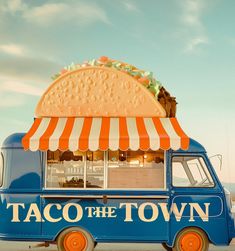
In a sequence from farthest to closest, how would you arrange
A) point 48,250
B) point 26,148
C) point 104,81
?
1. point 48,250
2. point 104,81
3. point 26,148

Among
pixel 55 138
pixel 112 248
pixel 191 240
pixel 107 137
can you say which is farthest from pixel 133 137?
pixel 112 248

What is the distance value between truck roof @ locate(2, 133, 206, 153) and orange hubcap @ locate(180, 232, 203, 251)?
5.26 feet

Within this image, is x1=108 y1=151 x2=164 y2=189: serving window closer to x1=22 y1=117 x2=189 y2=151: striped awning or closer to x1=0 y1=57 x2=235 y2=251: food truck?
x1=0 y1=57 x2=235 y2=251: food truck

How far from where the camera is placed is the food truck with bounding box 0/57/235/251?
30.9 ft

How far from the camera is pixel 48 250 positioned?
11.4m

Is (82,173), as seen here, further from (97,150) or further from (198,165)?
(198,165)

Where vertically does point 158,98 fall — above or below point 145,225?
above

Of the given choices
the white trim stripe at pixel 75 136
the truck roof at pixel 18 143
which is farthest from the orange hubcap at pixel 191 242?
the white trim stripe at pixel 75 136

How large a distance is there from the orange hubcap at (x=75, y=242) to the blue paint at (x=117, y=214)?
212 mm

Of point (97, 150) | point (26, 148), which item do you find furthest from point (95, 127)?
point (26, 148)

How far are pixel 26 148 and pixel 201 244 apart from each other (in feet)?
12.5

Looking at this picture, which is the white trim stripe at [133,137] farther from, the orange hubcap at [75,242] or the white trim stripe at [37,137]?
the orange hubcap at [75,242]

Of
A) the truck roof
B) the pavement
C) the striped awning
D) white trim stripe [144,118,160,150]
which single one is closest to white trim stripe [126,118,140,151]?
the striped awning

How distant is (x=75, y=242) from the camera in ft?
31.3
